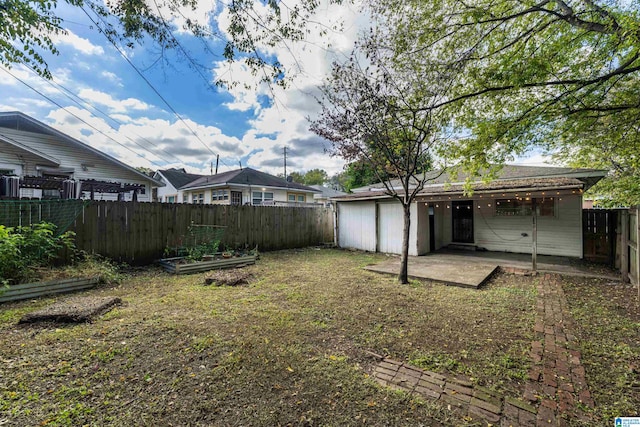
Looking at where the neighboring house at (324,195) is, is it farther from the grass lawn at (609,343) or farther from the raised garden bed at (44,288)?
the grass lawn at (609,343)

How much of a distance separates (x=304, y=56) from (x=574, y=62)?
198 inches

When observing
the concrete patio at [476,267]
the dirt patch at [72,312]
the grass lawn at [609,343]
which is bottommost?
the grass lawn at [609,343]

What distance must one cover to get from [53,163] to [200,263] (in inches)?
303

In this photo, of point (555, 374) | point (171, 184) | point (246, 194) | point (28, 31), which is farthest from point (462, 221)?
point (171, 184)

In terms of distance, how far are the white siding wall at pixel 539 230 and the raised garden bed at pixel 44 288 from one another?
38.3 ft

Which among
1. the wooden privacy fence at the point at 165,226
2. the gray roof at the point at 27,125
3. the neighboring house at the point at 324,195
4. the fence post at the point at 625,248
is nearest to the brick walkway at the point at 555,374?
the fence post at the point at 625,248

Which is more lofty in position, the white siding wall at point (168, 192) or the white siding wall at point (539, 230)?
the white siding wall at point (168, 192)

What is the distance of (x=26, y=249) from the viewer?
4.75 m

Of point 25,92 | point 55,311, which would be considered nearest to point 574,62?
point 55,311

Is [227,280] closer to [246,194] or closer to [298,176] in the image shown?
[246,194]

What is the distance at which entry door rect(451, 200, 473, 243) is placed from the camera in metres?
10.2

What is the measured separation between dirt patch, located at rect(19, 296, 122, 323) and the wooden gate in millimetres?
11659

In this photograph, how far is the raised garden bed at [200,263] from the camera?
6.28m

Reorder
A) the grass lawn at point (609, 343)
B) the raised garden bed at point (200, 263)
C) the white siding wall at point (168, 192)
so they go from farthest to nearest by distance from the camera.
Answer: the white siding wall at point (168, 192) < the raised garden bed at point (200, 263) < the grass lawn at point (609, 343)
